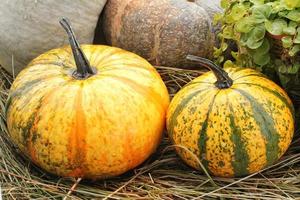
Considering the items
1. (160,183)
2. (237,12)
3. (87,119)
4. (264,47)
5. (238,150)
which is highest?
(237,12)

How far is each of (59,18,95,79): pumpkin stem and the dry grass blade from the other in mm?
357

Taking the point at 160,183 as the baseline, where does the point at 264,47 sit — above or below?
above

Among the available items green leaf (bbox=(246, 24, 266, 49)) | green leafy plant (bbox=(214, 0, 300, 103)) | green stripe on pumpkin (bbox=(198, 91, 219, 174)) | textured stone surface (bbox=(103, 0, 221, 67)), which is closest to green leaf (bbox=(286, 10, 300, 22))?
green leafy plant (bbox=(214, 0, 300, 103))

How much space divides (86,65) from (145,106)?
239 mm

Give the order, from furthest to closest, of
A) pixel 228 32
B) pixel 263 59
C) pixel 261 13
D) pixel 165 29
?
pixel 165 29 → pixel 228 32 → pixel 263 59 → pixel 261 13

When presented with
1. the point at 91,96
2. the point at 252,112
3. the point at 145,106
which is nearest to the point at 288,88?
the point at 252,112

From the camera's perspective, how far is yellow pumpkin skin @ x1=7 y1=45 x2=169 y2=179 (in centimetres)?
171

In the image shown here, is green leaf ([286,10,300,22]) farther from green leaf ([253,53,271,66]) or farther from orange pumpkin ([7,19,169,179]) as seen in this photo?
orange pumpkin ([7,19,169,179])

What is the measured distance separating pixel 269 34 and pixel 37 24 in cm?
98

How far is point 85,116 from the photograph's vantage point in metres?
1.71

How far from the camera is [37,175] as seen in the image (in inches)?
74.7

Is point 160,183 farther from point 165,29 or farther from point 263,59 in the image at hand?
point 165,29

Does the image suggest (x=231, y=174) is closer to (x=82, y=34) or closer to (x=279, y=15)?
(x=279, y=15)

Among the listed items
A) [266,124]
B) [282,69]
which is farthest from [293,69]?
[266,124]
